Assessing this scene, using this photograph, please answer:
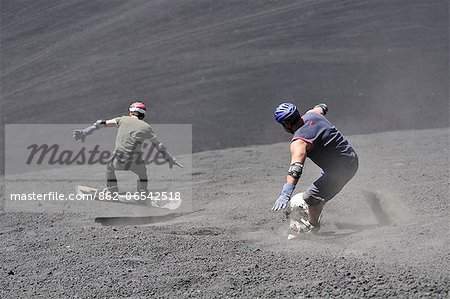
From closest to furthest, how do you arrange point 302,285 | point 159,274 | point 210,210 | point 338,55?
point 302,285 → point 159,274 → point 210,210 → point 338,55

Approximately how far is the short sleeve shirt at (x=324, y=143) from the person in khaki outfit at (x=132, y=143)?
390 centimetres

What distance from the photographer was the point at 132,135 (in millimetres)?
12438

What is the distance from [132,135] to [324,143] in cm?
459

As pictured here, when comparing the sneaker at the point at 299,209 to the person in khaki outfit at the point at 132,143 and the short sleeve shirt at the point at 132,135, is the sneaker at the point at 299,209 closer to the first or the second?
the person in khaki outfit at the point at 132,143

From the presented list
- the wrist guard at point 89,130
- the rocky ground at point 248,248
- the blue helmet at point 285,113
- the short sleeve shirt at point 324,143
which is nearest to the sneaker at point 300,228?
the rocky ground at point 248,248

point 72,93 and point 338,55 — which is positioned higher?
point 338,55

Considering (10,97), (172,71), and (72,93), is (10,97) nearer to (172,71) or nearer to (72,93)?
(72,93)

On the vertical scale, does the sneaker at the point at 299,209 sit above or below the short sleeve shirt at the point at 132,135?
below

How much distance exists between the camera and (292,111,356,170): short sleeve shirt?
8.79 meters

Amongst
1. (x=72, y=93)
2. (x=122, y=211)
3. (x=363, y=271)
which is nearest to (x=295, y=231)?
(x=363, y=271)

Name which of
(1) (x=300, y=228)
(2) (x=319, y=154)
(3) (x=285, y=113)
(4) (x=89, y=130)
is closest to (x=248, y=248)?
(1) (x=300, y=228)

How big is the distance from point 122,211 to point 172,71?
10.3 meters

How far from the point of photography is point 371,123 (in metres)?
18.8

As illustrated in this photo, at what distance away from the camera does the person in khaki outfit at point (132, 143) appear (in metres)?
12.4
